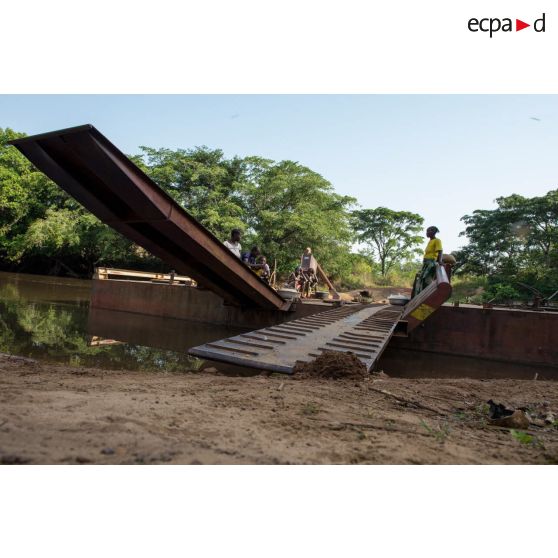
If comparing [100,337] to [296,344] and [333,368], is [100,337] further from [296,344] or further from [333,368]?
[333,368]

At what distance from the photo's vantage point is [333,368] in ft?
13.2

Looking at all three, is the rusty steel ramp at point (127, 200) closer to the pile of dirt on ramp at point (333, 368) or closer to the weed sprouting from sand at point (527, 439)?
the pile of dirt on ramp at point (333, 368)

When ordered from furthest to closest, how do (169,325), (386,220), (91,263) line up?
(386,220) → (91,263) → (169,325)

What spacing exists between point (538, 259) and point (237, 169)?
1855 cm

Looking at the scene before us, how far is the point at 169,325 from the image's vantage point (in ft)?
39.4

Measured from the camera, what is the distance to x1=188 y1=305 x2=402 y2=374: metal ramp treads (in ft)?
14.0

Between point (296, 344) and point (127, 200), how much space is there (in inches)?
139

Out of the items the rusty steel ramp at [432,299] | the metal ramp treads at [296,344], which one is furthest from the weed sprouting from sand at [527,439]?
the rusty steel ramp at [432,299]

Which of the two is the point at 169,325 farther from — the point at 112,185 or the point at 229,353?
the point at 229,353

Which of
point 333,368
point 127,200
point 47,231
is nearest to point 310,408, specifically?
point 333,368

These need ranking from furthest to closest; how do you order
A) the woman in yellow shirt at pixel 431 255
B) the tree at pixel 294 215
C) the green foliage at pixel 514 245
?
the tree at pixel 294 215 < the green foliage at pixel 514 245 < the woman in yellow shirt at pixel 431 255

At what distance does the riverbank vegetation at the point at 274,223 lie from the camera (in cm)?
2330

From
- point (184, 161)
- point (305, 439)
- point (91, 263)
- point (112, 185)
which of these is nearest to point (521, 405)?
point (305, 439)

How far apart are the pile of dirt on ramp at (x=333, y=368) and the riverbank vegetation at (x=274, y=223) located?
19.1m
